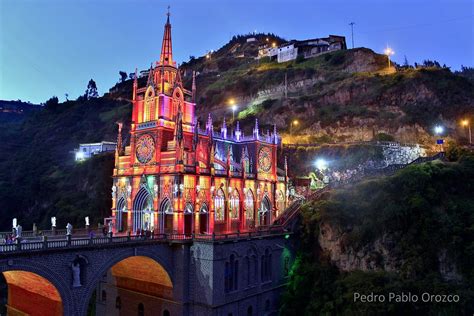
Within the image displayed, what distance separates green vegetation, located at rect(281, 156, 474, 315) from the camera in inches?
1217

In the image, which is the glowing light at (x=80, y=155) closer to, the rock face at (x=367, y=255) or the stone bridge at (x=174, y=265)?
the stone bridge at (x=174, y=265)

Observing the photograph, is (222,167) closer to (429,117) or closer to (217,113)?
(429,117)

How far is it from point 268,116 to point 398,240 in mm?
47567

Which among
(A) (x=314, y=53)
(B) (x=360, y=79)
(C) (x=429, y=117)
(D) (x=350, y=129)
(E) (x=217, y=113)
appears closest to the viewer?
(C) (x=429, y=117)

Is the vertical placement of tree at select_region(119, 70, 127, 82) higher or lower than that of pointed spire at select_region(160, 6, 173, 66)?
higher

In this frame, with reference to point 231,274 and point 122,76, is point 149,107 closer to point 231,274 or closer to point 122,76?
point 231,274

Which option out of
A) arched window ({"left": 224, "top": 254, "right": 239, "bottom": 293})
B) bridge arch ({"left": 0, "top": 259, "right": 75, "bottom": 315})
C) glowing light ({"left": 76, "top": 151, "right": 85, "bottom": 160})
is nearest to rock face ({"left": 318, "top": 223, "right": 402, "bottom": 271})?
arched window ({"left": 224, "top": 254, "right": 239, "bottom": 293})

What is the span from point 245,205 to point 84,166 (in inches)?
1867

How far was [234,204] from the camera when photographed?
4350cm

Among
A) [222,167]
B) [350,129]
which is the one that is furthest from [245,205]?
[350,129]

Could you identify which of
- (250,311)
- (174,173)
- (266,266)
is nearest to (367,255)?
(266,266)

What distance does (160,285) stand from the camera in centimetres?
3469

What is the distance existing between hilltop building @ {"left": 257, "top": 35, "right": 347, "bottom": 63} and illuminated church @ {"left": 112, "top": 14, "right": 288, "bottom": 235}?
225ft

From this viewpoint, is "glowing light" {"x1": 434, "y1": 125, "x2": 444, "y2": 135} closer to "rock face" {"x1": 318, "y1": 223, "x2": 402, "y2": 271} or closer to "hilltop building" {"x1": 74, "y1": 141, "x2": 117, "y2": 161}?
"rock face" {"x1": 318, "y1": 223, "x2": 402, "y2": 271}
